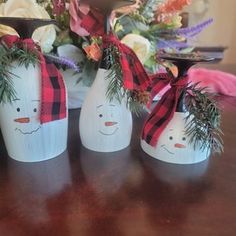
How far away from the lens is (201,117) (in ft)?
1.57

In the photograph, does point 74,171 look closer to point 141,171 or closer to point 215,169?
point 141,171

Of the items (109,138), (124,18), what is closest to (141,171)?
(109,138)

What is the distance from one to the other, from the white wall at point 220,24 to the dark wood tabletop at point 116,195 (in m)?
2.06

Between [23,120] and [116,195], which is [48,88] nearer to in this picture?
[23,120]

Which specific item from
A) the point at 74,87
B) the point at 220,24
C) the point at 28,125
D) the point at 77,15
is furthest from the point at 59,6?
the point at 220,24

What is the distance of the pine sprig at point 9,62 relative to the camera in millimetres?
457

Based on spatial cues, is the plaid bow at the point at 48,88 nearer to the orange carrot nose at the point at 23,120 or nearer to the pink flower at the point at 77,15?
the orange carrot nose at the point at 23,120

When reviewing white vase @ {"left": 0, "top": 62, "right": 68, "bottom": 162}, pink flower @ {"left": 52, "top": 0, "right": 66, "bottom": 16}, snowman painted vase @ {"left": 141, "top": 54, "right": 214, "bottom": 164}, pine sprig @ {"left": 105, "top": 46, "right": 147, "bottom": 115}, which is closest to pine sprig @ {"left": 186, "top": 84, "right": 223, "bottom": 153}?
snowman painted vase @ {"left": 141, "top": 54, "right": 214, "bottom": 164}

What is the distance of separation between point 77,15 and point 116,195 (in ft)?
1.16

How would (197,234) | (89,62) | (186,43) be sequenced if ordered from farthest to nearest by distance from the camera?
(186,43)
(89,62)
(197,234)

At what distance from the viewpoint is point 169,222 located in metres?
0.37

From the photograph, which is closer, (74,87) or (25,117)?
(25,117)

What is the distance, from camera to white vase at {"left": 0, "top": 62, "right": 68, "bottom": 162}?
474mm

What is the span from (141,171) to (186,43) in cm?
47
